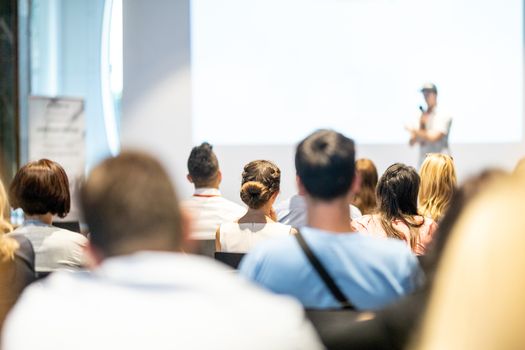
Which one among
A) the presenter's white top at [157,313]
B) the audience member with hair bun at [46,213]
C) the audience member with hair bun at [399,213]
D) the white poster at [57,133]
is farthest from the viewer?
the white poster at [57,133]

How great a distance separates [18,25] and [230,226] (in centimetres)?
563

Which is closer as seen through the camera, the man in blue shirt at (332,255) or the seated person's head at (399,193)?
the man in blue shirt at (332,255)

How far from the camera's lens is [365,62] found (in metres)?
6.57

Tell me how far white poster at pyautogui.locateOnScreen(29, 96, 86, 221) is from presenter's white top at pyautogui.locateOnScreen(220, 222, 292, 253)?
4260mm

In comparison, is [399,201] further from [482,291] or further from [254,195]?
[482,291]

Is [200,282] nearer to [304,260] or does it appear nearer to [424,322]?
[424,322]

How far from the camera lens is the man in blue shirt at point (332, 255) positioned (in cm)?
176

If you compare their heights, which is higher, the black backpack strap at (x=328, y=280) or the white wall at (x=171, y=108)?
the white wall at (x=171, y=108)

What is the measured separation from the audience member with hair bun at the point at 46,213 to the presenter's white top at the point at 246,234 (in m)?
0.65

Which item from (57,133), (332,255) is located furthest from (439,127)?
(332,255)

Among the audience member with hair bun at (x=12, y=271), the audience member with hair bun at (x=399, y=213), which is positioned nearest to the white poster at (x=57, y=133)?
the audience member with hair bun at (x=399, y=213)

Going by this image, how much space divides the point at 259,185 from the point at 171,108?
143 inches

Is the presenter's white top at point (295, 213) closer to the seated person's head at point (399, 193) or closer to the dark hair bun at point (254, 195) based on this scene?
the dark hair bun at point (254, 195)

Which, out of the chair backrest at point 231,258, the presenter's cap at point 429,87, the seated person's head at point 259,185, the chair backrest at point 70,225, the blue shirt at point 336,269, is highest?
the presenter's cap at point 429,87
